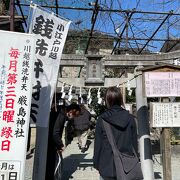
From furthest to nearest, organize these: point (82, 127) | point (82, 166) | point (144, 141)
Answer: point (82, 127) → point (82, 166) → point (144, 141)

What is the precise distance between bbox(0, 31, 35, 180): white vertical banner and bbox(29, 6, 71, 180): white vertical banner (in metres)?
0.91

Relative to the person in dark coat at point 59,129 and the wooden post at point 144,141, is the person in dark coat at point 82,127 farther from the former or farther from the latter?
the wooden post at point 144,141

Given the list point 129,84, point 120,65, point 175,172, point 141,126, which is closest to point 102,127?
point 141,126

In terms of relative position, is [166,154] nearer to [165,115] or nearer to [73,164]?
[165,115]

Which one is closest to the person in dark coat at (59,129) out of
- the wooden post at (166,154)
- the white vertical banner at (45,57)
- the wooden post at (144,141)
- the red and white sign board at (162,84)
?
the white vertical banner at (45,57)

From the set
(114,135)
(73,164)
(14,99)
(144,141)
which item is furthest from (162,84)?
(73,164)

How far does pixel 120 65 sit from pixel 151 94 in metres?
2.68

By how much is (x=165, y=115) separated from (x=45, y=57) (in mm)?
2341

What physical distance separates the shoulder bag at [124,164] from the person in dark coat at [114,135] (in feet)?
0.15

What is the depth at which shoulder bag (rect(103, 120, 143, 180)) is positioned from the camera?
136 inches

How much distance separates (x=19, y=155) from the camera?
3770 millimetres

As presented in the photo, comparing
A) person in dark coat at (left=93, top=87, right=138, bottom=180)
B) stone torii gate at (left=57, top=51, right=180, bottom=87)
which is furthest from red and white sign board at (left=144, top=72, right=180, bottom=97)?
stone torii gate at (left=57, top=51, right=180, bottom=87)

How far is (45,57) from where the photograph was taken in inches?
201

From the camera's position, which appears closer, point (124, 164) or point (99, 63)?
point (124, 164)
